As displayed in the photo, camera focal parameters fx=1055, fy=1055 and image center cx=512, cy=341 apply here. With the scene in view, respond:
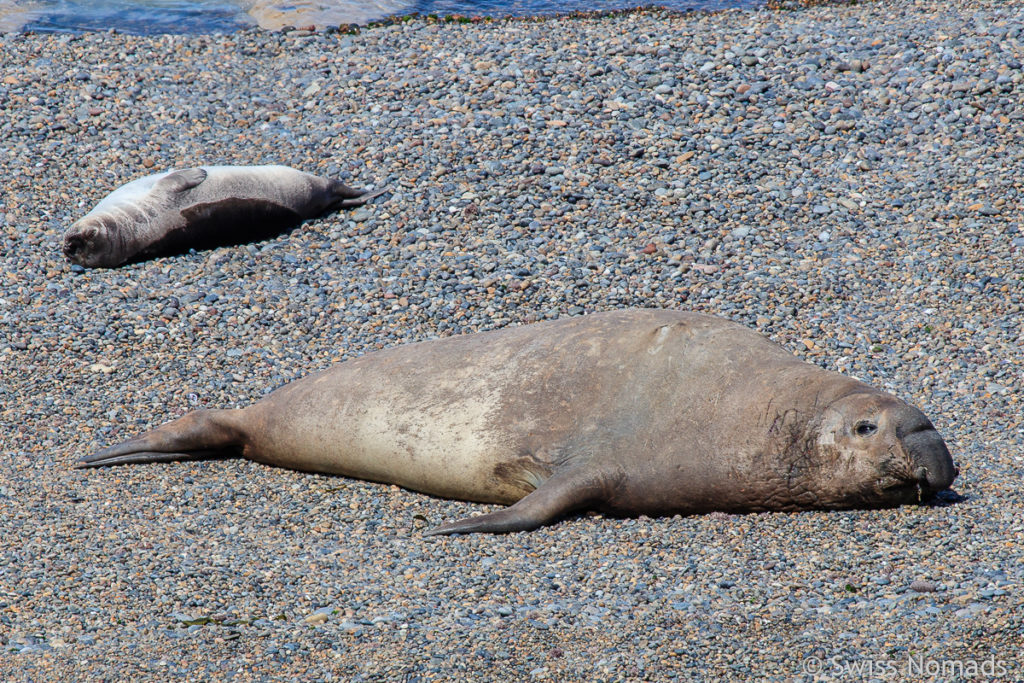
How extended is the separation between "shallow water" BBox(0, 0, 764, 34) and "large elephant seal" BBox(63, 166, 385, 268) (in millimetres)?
4447

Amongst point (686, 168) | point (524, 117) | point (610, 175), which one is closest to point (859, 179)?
point (686, 168)

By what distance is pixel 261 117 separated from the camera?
29.0ft

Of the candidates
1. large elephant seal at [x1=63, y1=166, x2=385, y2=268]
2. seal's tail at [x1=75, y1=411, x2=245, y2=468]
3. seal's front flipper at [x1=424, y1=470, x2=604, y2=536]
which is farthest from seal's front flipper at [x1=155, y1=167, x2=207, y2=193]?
seal's front flipper at [x1=424, y1=470, x2=604, y2=536]

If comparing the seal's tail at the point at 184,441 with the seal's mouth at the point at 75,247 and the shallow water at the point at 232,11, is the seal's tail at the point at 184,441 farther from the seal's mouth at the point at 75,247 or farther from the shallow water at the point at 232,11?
the shallow water at the point at 232,11

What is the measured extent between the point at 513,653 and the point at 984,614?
1.50 metres

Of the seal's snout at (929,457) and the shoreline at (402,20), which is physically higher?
the shoreline at (402,20)

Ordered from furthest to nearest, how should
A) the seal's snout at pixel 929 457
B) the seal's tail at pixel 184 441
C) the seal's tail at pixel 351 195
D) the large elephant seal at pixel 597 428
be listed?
the seal's tail at pixel 351 195, the seal's tail at pixel 184 441, the large elephant seal at pixel 597 428, the seal's snout at pixel 929 457

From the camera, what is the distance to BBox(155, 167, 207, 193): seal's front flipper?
24.3 ft

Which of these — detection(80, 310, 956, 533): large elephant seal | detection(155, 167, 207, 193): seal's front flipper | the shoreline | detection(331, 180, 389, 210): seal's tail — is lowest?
detection(80, 310, 956, 533): large elephant seal

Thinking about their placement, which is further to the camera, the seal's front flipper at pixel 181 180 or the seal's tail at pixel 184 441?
the seal's front flipper at pixel 181 180

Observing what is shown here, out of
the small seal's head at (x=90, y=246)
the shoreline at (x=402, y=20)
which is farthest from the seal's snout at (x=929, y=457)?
the shoreline at (x=402, y=20)

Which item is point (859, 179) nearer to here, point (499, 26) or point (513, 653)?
point (499, 26)

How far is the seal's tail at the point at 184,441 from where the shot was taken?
500 centimetres

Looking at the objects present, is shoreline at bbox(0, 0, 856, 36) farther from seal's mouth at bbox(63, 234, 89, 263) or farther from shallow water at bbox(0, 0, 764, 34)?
seal's mouth at bbox(63, 234, 89, 263)
